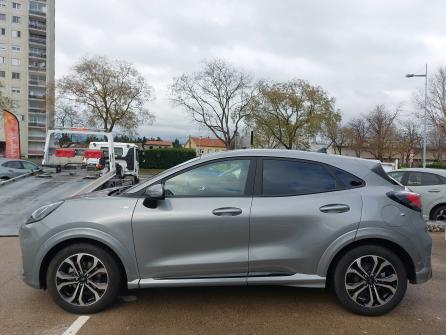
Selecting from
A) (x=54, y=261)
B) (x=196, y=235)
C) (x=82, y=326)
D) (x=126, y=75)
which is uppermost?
(x=126, y=75)

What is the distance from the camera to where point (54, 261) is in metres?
3.88

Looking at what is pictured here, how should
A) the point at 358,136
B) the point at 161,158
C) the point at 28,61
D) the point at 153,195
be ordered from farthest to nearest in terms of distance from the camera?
the point at 28,61 → the point at 358,136 → the point at 161,158 → the point at 153,195

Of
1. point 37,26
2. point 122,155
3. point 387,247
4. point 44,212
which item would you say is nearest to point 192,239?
point 44,212

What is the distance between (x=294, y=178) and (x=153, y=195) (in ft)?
4.55

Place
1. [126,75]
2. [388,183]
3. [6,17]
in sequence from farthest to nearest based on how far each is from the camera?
[6,17], [126,75], [388,183]

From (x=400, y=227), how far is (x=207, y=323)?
6.62ft

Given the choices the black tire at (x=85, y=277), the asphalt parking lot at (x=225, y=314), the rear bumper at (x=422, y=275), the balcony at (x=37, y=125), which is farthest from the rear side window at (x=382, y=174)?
the balcony at (x=37, y=125)

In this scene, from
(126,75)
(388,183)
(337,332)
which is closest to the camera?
(337,332)

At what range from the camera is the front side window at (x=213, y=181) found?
398 centimetres

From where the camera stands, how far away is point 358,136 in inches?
2293

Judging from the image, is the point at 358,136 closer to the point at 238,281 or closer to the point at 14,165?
the point at 14,165

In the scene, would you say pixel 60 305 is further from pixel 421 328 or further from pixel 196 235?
pixel 421 328

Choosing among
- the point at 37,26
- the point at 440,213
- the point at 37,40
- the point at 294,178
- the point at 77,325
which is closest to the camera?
the point at 77,325

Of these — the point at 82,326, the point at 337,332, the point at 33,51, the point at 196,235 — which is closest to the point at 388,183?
the point at 337,332
